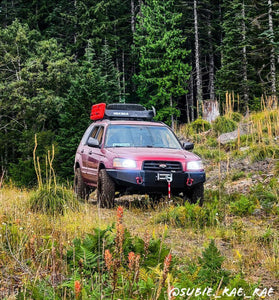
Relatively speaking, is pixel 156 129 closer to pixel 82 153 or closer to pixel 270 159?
pixel 82 153

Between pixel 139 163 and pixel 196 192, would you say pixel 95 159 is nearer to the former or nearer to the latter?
Answer: pixel 139 163

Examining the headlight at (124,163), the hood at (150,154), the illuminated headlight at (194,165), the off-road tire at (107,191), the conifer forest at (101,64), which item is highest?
the conifer forest at (101,64)

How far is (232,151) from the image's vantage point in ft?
49.0

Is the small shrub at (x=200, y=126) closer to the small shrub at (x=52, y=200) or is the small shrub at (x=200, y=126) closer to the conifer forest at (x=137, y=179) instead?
the conifer forest at (x=137, y=179)

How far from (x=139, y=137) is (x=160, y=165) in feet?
4.74

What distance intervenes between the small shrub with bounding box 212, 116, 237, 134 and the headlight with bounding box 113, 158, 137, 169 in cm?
883

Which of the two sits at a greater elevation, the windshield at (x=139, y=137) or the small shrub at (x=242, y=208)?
the windshield at (x=139, y=137)

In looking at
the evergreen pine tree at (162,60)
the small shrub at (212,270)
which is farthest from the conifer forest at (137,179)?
the evergreen pine tree at (162,60)

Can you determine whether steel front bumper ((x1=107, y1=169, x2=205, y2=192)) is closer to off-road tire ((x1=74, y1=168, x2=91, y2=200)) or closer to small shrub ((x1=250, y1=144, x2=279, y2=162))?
off-road tire ((x1=74, y1=168, x2=91, y2=200))

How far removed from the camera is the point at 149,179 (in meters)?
8.81

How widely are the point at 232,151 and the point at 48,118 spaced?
2545 centimetres

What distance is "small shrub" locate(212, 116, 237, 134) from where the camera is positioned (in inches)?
682

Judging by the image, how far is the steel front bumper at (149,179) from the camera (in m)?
8.78

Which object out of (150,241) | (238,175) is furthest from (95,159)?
(150,241)
